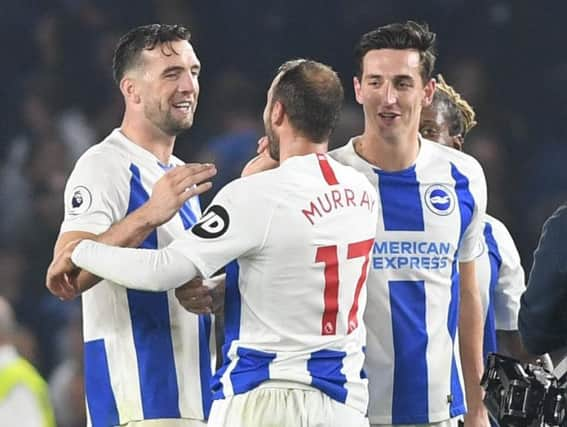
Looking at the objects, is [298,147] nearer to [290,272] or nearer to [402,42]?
[290,272]

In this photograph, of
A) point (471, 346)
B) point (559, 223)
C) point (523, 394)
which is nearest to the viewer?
point (559, 223)

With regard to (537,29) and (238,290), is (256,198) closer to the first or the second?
(238,290)

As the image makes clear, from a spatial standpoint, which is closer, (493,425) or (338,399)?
(338,399)

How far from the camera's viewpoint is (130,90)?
4.03 meters

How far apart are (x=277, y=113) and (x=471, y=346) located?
108cm

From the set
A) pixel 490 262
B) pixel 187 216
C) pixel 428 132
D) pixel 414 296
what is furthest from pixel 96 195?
pixel 490 262

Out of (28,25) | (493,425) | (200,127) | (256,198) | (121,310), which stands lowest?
(493,425)

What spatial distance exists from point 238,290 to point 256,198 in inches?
9.8

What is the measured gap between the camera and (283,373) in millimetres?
3486

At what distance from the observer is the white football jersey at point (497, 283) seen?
187 inches

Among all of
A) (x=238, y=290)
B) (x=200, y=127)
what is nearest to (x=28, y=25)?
(x=200, y=127)

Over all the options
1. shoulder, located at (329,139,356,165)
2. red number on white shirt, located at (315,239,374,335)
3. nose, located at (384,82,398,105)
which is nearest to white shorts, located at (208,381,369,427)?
red number on white shirt, located at (315,239,374,335)

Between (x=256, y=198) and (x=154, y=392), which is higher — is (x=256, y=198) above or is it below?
above

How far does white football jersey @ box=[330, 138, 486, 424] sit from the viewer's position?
12.9 ft
